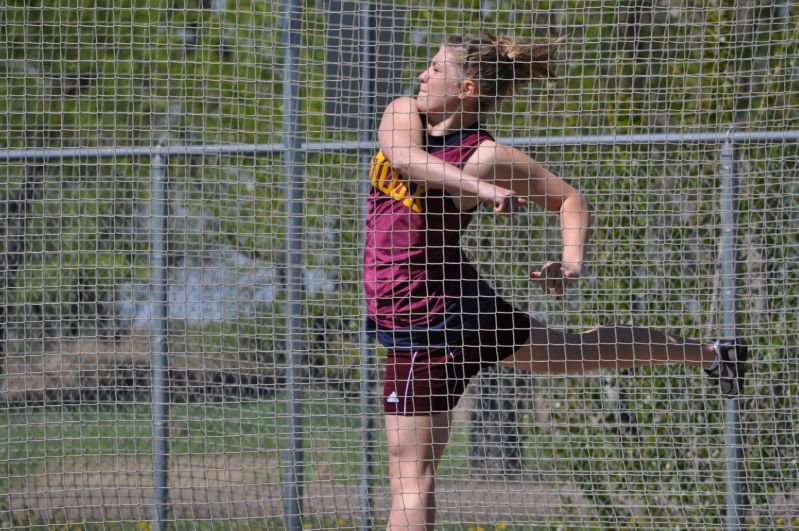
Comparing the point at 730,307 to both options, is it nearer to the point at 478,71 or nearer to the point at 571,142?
the point at 571,142

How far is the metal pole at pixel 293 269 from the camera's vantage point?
379 cm

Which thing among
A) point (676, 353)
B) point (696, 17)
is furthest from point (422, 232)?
point (696, 17)

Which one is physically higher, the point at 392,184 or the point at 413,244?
the point at 392,184

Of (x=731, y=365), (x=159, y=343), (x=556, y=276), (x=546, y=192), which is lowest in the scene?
(x=159, y=343)

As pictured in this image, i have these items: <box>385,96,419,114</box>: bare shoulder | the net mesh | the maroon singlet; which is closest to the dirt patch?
the net mesh

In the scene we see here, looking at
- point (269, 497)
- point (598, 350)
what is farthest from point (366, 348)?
point (598, 350)

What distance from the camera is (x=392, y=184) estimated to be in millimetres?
3150

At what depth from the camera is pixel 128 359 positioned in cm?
518

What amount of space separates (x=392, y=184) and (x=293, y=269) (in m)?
0.95

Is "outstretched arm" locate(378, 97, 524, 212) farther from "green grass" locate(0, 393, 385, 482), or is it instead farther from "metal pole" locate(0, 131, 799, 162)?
"green grass" locate(0, 393, 385, 482)

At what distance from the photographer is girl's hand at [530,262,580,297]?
9.81 feet

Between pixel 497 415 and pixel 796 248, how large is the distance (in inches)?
58.0

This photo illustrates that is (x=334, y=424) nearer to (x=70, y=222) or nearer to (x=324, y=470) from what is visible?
(x=324, y=470)

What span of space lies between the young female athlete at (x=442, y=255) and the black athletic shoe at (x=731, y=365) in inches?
11.5
